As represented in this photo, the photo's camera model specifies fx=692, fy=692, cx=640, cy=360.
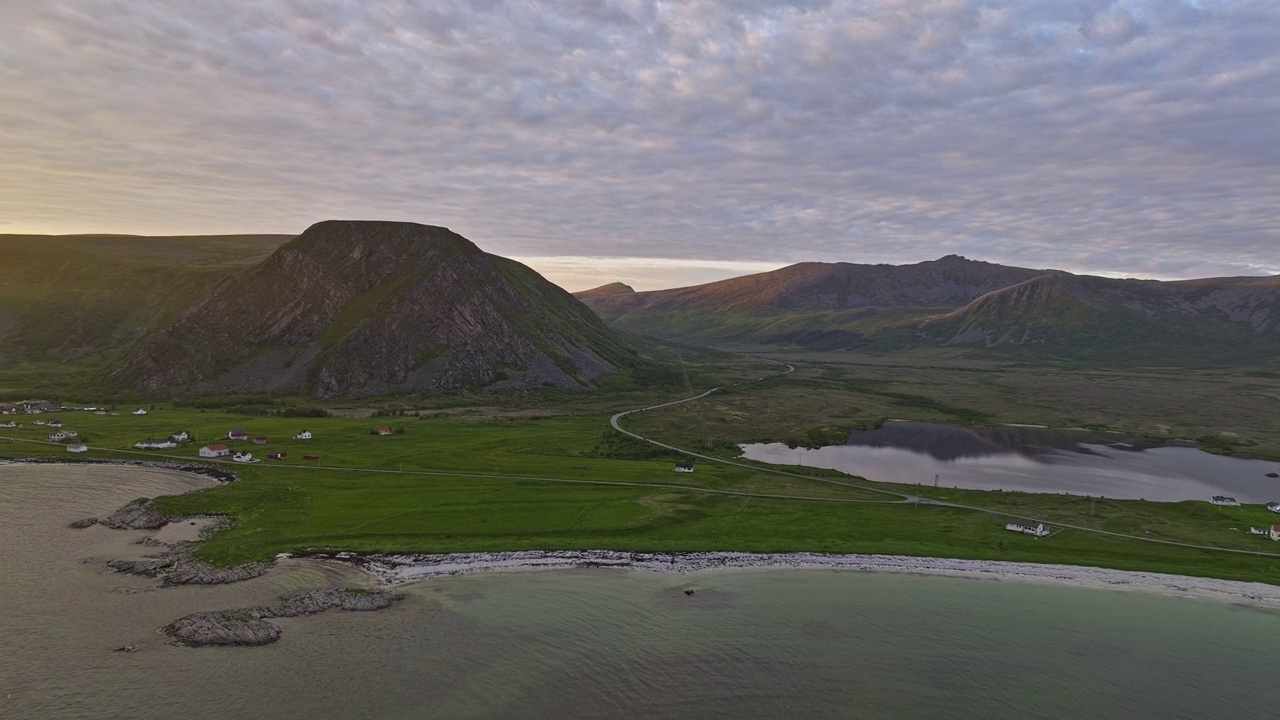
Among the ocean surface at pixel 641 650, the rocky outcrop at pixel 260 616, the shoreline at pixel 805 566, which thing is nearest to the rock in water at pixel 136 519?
the ocean surface at pixel 641 650

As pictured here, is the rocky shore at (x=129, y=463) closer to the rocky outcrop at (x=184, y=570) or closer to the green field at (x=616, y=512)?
the green field at (x=616, y=512)

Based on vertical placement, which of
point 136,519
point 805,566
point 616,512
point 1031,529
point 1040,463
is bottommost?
point 136,519

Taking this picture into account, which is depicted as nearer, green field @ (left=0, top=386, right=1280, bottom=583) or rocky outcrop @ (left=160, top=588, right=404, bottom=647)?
rocky outcrop @ (left=160, top=588, right=404, bottom=647)

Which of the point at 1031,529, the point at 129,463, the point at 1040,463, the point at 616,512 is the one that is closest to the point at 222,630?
the point at 616,512

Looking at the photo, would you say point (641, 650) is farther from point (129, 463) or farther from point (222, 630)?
point (129, 463)

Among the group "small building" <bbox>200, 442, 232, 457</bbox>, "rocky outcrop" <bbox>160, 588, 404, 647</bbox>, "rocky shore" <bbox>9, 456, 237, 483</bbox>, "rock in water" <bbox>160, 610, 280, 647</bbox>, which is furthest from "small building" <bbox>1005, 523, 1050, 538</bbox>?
"small building" <bbox>200, 442, 232, 457</bbox>

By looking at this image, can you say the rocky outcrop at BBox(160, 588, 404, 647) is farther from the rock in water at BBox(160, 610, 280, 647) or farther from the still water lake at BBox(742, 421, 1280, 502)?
the still water lake at BBox(742, 421, 1280, 502)

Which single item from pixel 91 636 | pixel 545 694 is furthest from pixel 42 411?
pixel 545 694
